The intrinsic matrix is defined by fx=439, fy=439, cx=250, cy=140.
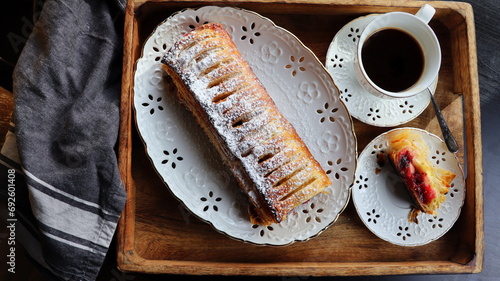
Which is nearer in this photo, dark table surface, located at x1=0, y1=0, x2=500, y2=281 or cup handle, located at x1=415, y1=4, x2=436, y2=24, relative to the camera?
cup handle, located at x1=415, y1=4, x2=436, y2=24

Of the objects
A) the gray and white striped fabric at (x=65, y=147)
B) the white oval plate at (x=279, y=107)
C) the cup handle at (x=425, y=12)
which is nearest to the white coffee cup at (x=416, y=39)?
the cup handle at (x=425, y=12)

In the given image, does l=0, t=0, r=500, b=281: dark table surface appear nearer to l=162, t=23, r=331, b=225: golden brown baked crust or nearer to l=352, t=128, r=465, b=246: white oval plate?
l=352, t=128, r=465, b=246: white oval plate

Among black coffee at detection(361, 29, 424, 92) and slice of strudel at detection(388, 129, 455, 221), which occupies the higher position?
black coffee at detection(361, 29, 424, 92)

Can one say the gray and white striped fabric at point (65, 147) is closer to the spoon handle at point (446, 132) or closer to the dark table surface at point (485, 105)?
the dark table surface at point (485, 105)

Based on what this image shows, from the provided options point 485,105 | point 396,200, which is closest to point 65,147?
point 396,200

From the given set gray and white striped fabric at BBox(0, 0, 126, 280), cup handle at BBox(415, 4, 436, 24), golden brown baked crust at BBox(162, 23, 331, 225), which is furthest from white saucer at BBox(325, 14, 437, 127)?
gray and white striped fabric at BBox(0, 0, 126, 280)

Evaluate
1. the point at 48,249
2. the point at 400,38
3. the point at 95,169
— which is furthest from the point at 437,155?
the point at 48,249
